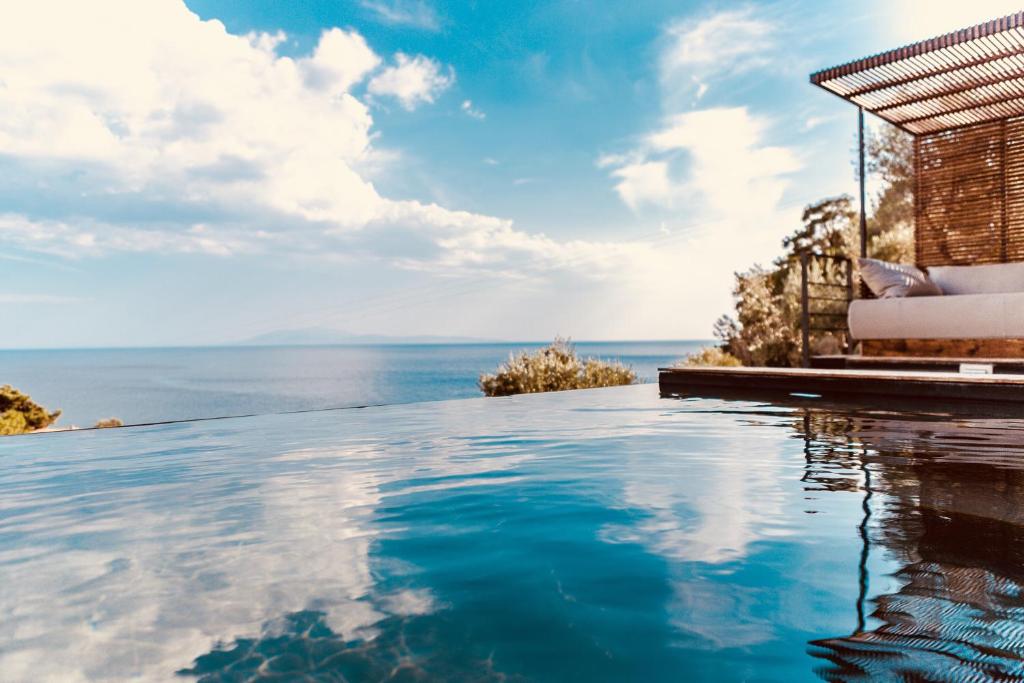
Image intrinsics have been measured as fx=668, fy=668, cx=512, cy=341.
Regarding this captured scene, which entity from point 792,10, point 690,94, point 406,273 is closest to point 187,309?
point 406,273

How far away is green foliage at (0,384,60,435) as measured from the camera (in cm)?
1046

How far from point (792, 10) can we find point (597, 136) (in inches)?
537

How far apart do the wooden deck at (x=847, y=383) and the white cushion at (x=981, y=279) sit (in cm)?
224

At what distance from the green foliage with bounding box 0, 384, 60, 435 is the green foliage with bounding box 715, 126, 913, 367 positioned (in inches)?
437

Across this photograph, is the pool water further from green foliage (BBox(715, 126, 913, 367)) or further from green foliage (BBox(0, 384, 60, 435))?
green foliage (BBox(0, 384, 60, 435))

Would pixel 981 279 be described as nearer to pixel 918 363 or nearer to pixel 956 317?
pixel 956 317

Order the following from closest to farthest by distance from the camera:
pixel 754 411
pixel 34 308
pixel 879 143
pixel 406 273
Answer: pixel 754 411, pixel 879 143, pixel 406 273, pixel 34 308

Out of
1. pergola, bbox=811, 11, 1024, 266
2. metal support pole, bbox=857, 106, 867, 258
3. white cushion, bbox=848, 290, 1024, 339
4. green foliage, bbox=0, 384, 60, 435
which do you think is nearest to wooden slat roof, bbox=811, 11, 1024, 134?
pergola, bbox=811, 11, 1024, 266

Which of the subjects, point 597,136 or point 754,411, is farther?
point 597,136

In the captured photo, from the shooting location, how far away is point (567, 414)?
11.9 ft

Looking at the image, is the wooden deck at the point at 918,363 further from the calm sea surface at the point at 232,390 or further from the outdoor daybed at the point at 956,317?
the calm sea surface at the point at 232,390

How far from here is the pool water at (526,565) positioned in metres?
0.82

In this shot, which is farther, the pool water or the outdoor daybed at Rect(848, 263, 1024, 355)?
the outdoor daybed at Rect(848, 263, 1024, 355)

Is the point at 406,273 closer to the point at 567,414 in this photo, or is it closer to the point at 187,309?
the point at 187,309
